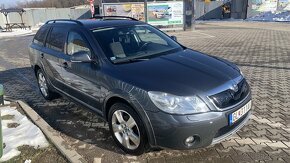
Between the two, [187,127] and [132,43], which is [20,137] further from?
[187,127]

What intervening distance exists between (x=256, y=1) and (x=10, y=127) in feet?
108

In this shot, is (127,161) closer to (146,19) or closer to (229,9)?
(146,19)

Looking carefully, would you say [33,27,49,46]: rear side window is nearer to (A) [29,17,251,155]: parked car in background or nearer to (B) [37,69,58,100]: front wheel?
(B) [37,69,58,100]: front wheel

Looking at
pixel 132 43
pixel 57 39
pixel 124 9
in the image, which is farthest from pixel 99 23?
pixel 124 9

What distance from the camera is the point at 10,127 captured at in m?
4.38

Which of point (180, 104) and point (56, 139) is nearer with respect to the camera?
point (180, 104)

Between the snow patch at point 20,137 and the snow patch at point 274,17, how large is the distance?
2787 cm

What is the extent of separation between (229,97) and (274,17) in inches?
1160

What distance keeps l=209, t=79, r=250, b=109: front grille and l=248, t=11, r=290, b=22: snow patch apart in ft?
88.4

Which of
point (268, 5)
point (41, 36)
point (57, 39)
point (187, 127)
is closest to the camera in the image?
point (187, 127)

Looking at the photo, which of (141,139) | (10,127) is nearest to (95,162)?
(141,139)

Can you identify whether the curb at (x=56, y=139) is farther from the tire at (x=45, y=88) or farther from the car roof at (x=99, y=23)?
the car roof at (x=99, y=23)

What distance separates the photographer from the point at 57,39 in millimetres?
4879

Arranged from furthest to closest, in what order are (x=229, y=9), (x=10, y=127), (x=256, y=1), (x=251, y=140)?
1. (x=229, y=9)
2. (x=256, y=1)
3. (x=10, y=127)
4. (x=251, y=140)
